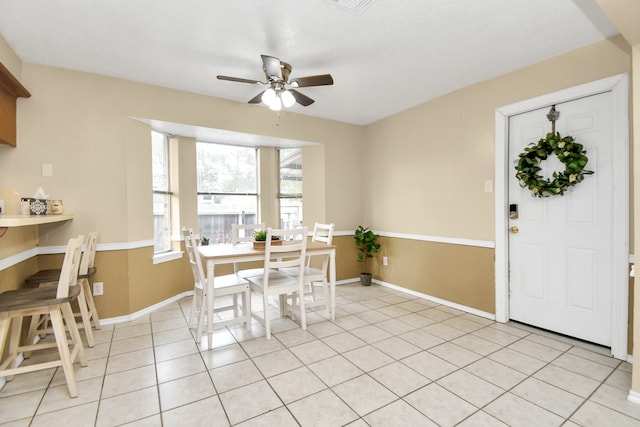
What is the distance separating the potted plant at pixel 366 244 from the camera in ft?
14.5

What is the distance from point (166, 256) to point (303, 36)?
2.96 metres

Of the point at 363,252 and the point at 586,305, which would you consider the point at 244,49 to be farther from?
the point at 586,305

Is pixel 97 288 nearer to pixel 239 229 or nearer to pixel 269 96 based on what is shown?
pixel 239 229

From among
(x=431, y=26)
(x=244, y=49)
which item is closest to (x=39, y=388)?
(x=244, y=49)

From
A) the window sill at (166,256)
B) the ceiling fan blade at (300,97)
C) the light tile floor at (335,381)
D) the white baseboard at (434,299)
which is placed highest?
the ceiling fan blade at (300,97)

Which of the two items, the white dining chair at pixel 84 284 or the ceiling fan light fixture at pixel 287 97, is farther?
the ceiling fan light fixture at pixel 287 97

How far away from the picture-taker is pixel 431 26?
222 centimetres

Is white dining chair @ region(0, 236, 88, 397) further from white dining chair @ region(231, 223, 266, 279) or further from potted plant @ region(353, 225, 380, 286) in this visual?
potted plant @ region(353, 225, 380, 286)

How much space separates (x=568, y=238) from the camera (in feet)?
8.64

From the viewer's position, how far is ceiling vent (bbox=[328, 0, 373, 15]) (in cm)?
194

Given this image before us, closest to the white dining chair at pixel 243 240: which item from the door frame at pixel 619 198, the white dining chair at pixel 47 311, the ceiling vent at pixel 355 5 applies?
the white dining chair at pixel 47 311

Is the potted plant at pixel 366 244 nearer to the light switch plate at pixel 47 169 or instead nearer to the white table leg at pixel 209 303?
the white table leg at pixel 209 303

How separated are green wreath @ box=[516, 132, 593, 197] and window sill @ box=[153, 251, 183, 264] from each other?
4061mm

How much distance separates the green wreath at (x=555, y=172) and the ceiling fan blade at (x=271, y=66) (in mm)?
2431
